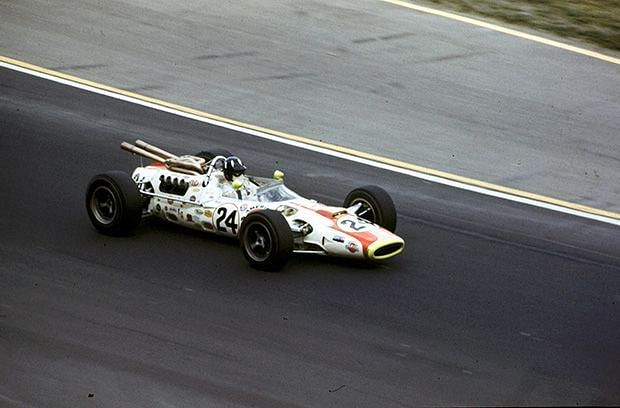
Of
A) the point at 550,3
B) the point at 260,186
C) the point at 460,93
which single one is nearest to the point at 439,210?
the point at 260,186

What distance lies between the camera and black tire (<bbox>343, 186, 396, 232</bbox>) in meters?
13.5

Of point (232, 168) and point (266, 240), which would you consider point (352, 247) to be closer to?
point (266, 240)

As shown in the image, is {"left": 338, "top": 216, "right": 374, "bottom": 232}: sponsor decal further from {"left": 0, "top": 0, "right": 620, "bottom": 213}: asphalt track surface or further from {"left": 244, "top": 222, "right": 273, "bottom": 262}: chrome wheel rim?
{"left": 0, "top": 0, "right": 620, "bottom": 213}: asphalt track surface

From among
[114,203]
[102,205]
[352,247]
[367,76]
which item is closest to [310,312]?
[352,247]

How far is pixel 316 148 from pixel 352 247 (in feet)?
15.5

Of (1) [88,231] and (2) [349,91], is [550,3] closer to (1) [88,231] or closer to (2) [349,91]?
(2) [349,91]

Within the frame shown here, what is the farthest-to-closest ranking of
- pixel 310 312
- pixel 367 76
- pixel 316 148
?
pixel 367 76
pixel 316 148
pixel 310 312

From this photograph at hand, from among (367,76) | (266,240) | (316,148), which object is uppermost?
(367,76)

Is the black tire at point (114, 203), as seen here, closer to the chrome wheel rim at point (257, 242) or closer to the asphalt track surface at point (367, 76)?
the chrome wheel rim at point (257, 242)

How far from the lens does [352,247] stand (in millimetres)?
12734

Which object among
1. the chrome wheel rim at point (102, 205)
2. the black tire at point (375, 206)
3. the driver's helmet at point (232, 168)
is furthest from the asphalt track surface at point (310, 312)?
the driver's helmet at point (232, 168)

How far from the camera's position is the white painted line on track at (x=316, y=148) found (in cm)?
1578

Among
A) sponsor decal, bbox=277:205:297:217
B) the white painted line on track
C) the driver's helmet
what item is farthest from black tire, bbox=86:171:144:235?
the white painted line on track

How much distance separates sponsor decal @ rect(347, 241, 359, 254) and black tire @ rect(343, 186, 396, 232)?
0.81 meters
